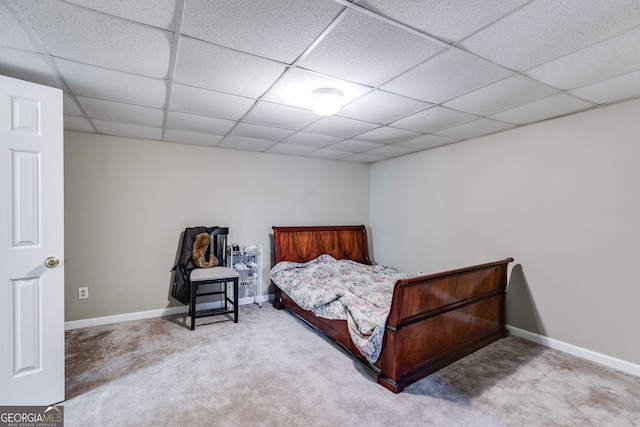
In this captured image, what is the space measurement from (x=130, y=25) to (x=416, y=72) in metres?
1.68

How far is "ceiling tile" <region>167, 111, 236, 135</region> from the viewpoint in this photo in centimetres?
286

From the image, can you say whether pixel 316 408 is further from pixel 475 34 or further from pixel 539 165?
pixel 539 165

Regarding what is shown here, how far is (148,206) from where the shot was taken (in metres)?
3.69

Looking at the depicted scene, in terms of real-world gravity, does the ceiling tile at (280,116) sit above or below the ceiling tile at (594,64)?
below

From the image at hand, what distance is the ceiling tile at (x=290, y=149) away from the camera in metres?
4.01

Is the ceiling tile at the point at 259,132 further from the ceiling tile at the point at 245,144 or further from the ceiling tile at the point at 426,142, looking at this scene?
the ceiling tile at the point at 426,142

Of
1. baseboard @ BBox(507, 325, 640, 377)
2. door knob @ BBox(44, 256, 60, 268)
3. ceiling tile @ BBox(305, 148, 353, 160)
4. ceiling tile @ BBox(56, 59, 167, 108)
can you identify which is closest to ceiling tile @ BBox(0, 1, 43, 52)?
ceiling tile @ BBox(56, 59, 167, 108)

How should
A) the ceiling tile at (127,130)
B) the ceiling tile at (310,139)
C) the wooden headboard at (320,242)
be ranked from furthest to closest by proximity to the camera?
the wooden headboard at (320,242) < the ceiling tile at (310,139) < the ceiling tile at (127,130)

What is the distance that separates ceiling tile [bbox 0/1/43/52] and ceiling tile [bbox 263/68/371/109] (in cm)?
137

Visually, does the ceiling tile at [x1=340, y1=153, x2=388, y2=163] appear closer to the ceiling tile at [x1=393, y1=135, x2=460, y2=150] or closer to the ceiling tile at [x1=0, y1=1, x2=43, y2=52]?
the ceiling tile at [x1=393, y1=135, x2=460, y2=150]

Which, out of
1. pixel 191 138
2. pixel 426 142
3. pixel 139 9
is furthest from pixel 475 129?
pixel 191 138

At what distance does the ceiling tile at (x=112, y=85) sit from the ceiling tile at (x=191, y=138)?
0.85 meters

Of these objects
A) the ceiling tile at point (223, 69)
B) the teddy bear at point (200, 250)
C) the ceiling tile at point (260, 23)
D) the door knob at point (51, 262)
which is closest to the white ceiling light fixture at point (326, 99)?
the ceiling tile at point (223, 69)

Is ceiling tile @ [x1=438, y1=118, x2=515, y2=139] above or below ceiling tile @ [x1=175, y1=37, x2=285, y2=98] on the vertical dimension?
below
